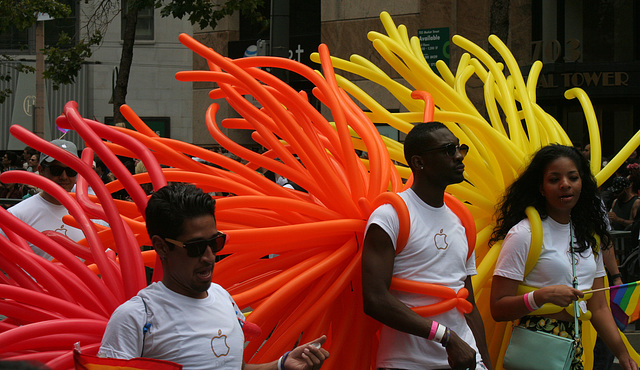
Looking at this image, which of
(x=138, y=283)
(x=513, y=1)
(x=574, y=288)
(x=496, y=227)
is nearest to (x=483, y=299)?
(x=496, y=227)

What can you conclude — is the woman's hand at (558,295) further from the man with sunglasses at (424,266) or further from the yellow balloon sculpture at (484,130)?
the yellow balloon sculpture at (484,130)

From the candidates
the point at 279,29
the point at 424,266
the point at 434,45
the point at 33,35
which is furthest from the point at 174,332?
the point at 33,35

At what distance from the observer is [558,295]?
3494 mm

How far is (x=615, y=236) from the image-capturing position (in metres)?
7.91

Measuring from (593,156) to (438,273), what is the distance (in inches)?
78.8

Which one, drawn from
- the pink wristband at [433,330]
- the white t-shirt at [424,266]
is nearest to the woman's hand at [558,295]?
the white t-shirt at [424,266]

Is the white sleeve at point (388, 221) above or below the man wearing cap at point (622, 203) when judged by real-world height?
above

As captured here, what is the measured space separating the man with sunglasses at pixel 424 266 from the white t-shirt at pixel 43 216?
2.06 metres

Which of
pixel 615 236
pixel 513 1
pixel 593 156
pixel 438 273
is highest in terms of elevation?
pixel 513 1

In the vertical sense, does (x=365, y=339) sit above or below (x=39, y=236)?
below

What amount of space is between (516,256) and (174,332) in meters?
1.85

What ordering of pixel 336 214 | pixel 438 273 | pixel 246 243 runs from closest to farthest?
pixel 438 273 < pixel 246 243 < pixel 336 214

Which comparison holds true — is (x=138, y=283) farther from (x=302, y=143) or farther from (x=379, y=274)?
(x=302, y=143)

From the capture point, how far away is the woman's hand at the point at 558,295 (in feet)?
11.4
